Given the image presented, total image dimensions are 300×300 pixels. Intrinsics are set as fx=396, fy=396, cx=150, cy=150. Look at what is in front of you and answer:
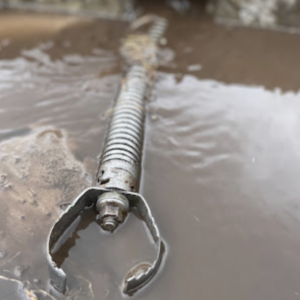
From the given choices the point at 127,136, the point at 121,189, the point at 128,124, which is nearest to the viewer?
the point at 121,189

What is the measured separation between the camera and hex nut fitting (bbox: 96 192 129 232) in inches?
103

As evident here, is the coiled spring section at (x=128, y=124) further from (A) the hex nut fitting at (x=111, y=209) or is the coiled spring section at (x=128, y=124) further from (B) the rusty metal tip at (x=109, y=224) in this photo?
(B) the rusty metal tip at (x=109, y=224)

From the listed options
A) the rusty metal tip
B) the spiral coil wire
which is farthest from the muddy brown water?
the spiral coil wire

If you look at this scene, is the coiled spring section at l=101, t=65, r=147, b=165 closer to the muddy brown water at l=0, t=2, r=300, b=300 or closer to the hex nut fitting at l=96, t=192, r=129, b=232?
the muddy brown water at l=0, t=2, r=300, b=300

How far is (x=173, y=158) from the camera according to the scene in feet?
11.0

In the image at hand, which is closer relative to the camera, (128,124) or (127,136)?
(127,136)

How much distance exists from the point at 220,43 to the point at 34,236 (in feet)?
11.6

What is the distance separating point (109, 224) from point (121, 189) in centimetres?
26

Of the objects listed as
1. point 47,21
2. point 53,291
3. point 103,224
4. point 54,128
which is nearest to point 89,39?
point 47,21

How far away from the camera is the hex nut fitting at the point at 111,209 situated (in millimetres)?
2611

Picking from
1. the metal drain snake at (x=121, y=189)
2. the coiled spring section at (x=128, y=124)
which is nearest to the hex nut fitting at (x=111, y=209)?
the metal drain snake at (x=121, y=189)

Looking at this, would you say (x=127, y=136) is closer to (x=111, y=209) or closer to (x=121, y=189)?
(x=121, y=189)

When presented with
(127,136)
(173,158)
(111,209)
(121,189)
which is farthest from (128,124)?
A: (111,209)

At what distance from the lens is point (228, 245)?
8.84 feet
